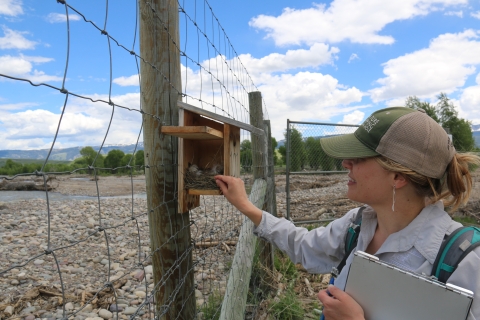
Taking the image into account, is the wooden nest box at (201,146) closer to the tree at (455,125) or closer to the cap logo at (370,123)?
the cap logo at (370,123)

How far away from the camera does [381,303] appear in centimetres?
153

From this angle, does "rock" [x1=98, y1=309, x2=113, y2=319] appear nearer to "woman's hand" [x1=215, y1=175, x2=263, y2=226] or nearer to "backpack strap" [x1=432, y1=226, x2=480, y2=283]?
"woman's hand" [x1=215, y1=175, x2=263, y2=226]

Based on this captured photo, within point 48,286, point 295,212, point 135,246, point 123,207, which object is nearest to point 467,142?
point 295,212

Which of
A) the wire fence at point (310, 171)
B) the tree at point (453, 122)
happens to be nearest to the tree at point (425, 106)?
the tree at point (453, 122)

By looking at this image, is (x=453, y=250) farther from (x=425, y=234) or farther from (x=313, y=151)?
(x=313, y=151)

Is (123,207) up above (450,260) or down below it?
below

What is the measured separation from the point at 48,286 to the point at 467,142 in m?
28.1

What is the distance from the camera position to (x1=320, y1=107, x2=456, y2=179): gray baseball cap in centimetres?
169

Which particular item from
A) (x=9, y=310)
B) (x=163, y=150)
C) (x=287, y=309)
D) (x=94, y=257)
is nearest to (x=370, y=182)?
(x=163, y=150)

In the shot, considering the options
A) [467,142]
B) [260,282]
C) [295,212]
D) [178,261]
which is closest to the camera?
[178,261]

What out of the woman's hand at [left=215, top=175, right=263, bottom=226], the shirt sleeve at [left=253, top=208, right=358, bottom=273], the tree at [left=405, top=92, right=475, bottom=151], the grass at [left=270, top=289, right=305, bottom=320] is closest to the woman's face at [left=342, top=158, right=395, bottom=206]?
the shirt sleeve at [left=253, top=208, right=358, bottom=273]

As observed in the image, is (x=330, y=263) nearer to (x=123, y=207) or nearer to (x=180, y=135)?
(x=180, y=135)

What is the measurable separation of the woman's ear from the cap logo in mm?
236

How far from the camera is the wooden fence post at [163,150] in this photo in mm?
2021
